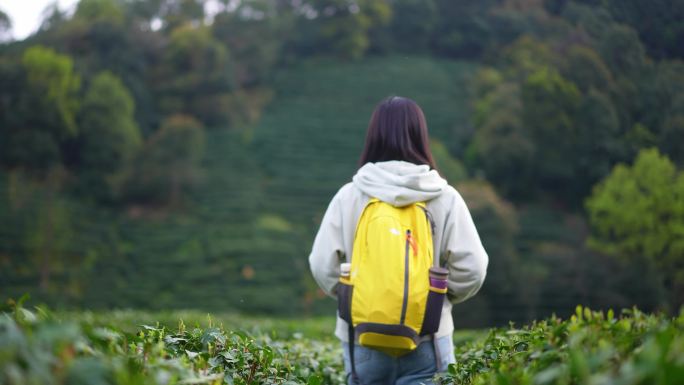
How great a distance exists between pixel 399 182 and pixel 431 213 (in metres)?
0.13

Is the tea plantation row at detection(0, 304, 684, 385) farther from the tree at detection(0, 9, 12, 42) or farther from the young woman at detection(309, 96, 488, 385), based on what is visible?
the tree at detection(0, 9, 12, 42)

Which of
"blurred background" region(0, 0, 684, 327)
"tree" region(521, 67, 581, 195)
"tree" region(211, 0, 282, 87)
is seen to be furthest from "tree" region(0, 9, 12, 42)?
"tree" region(521, 67, 581, 195)

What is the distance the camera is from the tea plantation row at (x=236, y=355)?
2.92 feet

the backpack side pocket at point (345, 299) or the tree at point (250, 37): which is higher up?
the tree at point (250, 37)

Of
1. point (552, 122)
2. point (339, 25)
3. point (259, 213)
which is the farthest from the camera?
point (339, 25)

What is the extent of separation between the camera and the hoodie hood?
1764 mm

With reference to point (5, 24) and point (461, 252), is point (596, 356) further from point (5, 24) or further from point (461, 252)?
point (5, 24)

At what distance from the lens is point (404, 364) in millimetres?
1768

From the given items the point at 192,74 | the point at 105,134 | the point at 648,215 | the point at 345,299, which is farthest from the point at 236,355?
the point at 192,74

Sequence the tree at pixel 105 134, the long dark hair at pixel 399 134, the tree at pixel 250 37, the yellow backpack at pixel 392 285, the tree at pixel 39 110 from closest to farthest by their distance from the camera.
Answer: the yellow backpack at pixel 392 285, the long dark hair at pixel 399 134, the tree at pixel 39 110, the tree at pixel 105 134, the tree at pixel 250 37

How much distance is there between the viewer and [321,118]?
80.3ft

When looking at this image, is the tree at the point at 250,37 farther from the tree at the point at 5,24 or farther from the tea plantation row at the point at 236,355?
the tea plantation row at the point at 236,355

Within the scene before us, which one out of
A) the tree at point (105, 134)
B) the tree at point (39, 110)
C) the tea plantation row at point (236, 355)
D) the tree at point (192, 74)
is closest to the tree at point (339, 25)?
the tree at point (192, 74)

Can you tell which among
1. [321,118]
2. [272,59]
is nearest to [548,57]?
A: [321,118]
